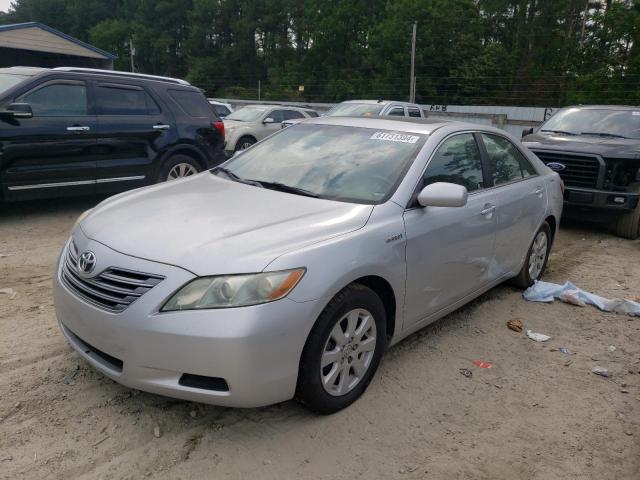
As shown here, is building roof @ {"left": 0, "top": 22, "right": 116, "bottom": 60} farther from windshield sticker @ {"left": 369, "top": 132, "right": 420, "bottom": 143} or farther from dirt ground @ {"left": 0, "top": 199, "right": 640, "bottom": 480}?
windshield sticker @ {"left": 369, "top": 132, "right": 420, "bottom": 143}

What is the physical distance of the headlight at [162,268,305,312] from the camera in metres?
2.57

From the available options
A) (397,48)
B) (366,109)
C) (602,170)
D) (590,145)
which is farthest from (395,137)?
(397,48)

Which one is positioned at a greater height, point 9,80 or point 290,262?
point 9,80

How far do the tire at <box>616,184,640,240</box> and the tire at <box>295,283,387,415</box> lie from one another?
233 inches

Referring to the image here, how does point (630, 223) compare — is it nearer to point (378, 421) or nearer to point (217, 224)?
point (378, 421)

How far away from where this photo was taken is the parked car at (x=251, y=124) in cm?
1370

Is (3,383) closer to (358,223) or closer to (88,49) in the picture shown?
(358,223)

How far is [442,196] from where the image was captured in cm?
337

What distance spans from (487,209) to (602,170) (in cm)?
432

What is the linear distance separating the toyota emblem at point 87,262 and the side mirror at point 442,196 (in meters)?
1.93

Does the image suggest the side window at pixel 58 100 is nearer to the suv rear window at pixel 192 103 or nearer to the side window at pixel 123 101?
the side window at pixel 123 101

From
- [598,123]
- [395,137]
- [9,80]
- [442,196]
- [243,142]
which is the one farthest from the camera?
[243,142]

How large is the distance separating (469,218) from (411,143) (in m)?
0.69

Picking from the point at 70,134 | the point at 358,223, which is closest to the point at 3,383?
the point at 358,223
